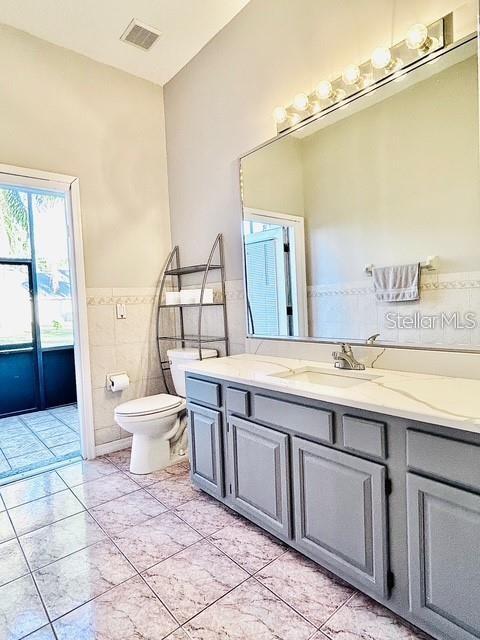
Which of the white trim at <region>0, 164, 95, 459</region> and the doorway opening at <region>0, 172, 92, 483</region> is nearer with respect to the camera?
the white trim at <region>0, 164, 95, 459</region>

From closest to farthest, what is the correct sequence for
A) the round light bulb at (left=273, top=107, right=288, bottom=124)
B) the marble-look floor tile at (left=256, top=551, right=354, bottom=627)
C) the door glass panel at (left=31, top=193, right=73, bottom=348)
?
the marble-look floor tile at (left=256, top=551, right=354, bottom=627)
the round light bulb at (left=273, top=107, right=288, bottom=124)
the door glass panel at (left=31, top=193, right=73, bottom=348)

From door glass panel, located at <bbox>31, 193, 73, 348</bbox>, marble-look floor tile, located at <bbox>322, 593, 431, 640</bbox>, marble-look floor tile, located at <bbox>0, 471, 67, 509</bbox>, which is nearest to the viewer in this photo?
marble-look floor tile, located at <bbox>322, 593, 431, 640</bbox>

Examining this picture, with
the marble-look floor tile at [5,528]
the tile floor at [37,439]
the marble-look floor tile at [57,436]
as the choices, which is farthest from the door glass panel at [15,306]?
the marble-look floor tile at [5,528]

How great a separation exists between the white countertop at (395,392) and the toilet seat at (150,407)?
2.12 ft

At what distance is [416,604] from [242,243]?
2.05 m

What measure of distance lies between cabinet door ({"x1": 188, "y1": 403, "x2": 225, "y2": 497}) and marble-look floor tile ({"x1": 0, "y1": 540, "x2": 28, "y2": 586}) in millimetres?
907

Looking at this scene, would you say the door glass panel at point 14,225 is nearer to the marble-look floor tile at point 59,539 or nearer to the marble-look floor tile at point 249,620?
the marble-look floor tile at point 59,539

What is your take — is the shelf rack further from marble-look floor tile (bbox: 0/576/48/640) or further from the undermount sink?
marble-look floor tile (bbox: 0/576/48/640)

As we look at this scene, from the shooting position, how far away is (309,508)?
5.05ft

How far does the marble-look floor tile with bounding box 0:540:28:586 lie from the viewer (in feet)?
5.32

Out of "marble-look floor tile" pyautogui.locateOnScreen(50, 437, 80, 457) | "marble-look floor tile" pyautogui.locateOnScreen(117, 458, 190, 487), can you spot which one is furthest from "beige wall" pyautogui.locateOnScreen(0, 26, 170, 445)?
"marble-look floor tile" pyautogui.locateOnScreen(117, 458, 190, 487)

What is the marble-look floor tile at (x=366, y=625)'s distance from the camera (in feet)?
4.13

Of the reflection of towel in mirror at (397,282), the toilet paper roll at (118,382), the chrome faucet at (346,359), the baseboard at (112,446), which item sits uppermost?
the reflection of towel in mirror at (397,282)

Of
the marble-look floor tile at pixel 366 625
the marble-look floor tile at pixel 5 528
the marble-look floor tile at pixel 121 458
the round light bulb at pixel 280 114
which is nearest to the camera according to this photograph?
the marble-look floor tile at pixel 366 625
